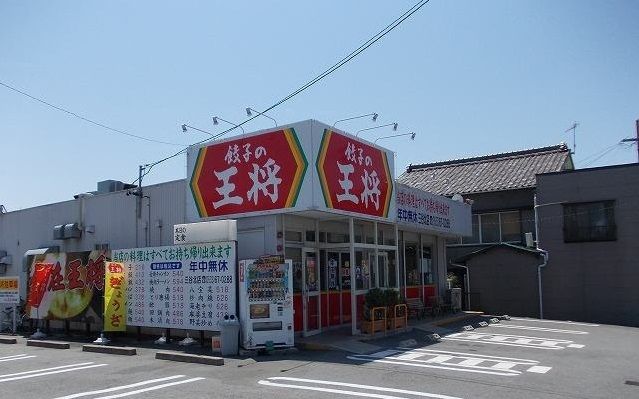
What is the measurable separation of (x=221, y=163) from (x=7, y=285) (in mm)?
9257

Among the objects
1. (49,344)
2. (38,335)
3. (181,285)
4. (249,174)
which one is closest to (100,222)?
(38,335)

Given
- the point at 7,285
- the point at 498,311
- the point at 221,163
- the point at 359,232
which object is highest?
the point at 221,163

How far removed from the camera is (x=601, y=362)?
1229 cm

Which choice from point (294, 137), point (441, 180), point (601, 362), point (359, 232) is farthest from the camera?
point (441, 180)

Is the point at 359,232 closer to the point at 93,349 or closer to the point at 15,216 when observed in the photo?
the point at 93,349

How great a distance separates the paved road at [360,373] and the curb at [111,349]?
0.23 metres

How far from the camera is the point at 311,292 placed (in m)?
15.6

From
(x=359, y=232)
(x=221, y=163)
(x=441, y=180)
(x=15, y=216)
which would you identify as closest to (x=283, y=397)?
(x=221, y=163)

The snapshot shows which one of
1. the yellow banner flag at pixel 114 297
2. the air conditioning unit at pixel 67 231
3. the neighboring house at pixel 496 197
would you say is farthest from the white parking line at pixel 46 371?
the neighboring house at pixel 496 197

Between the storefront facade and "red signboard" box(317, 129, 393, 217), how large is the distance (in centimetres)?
3

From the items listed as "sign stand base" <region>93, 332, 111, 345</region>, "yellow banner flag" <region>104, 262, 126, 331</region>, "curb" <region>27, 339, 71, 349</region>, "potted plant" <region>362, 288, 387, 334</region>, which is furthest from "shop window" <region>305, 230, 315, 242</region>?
"curb" <region>27, 339, 71, 349</region>

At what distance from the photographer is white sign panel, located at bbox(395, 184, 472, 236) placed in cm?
1870

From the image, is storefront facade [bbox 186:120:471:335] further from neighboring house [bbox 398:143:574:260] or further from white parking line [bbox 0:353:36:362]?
neighboring house [bbox 398:143:574:260]

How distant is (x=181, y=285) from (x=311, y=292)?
11.5ft
